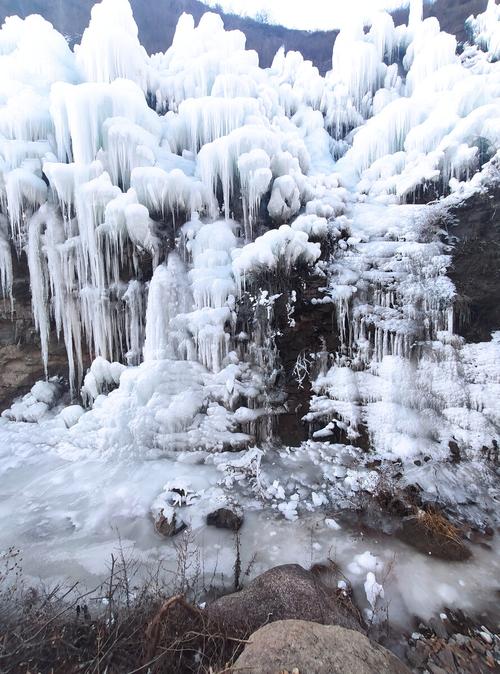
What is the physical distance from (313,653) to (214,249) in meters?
6.42

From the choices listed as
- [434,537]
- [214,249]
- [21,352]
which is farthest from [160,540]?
[21,352]

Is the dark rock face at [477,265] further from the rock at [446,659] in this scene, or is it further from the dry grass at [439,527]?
the rock at [446,659]

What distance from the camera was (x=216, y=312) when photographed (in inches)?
252

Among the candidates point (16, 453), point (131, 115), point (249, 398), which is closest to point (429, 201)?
point (249, 398)

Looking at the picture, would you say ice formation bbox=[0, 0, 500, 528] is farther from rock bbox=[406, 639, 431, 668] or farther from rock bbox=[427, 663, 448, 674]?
rock bbox=[427, 663, 448, 674]

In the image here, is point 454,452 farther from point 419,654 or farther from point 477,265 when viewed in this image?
point 477,265

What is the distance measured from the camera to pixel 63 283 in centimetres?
692

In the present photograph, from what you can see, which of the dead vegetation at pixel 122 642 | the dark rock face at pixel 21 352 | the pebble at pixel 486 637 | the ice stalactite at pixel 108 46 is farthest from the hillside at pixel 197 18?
the dead vegetation at pixel 122 642

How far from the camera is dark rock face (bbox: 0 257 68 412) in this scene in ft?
23.7

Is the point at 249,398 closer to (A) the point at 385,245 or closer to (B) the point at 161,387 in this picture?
(B) the point at 161,387

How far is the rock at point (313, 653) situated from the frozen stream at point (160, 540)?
2.05 meters

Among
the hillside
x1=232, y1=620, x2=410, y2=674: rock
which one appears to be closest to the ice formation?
x1=232, y1=620, x2=410, y2=674: rock

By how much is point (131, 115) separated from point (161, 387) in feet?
19.3

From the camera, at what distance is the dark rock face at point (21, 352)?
23.7ft
